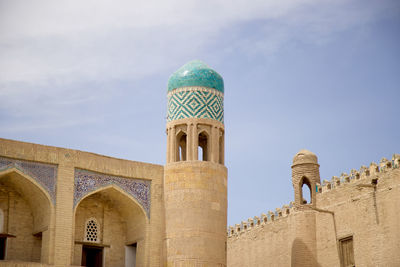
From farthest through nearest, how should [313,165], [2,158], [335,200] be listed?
1. [313,165]
2. [335,200]
3. [2,158]

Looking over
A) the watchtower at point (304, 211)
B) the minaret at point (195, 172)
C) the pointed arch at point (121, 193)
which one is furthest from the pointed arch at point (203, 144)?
the watchtower at point (304, 211)

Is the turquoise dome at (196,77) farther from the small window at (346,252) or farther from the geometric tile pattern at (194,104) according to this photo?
the small window at (346,252)

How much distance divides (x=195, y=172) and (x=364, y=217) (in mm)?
4561

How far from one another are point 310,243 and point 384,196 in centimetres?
313

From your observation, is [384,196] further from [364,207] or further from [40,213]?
[40,213]

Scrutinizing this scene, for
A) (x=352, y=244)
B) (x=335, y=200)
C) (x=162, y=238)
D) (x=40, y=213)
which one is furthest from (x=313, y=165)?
(x=40, y=213)

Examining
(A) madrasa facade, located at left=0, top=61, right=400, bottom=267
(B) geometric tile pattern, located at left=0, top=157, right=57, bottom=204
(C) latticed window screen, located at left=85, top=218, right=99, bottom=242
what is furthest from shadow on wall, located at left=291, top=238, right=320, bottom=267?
(B) geometric tile pattern, located at left=0, top=157, right=57, bottom=204

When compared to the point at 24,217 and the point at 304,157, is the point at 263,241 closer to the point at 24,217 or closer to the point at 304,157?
the point at 304,157

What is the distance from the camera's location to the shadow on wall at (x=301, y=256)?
61.1 feet

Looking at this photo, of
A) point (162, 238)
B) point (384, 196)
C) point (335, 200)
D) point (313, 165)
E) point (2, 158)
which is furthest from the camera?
point (313, 165)

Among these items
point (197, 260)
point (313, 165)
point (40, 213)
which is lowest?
point (197, 260)

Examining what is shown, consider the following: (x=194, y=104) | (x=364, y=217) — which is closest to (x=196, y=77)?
(x=194, y=104)

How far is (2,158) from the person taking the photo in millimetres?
13992

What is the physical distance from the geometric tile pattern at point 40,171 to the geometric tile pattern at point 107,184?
49 centimetres
